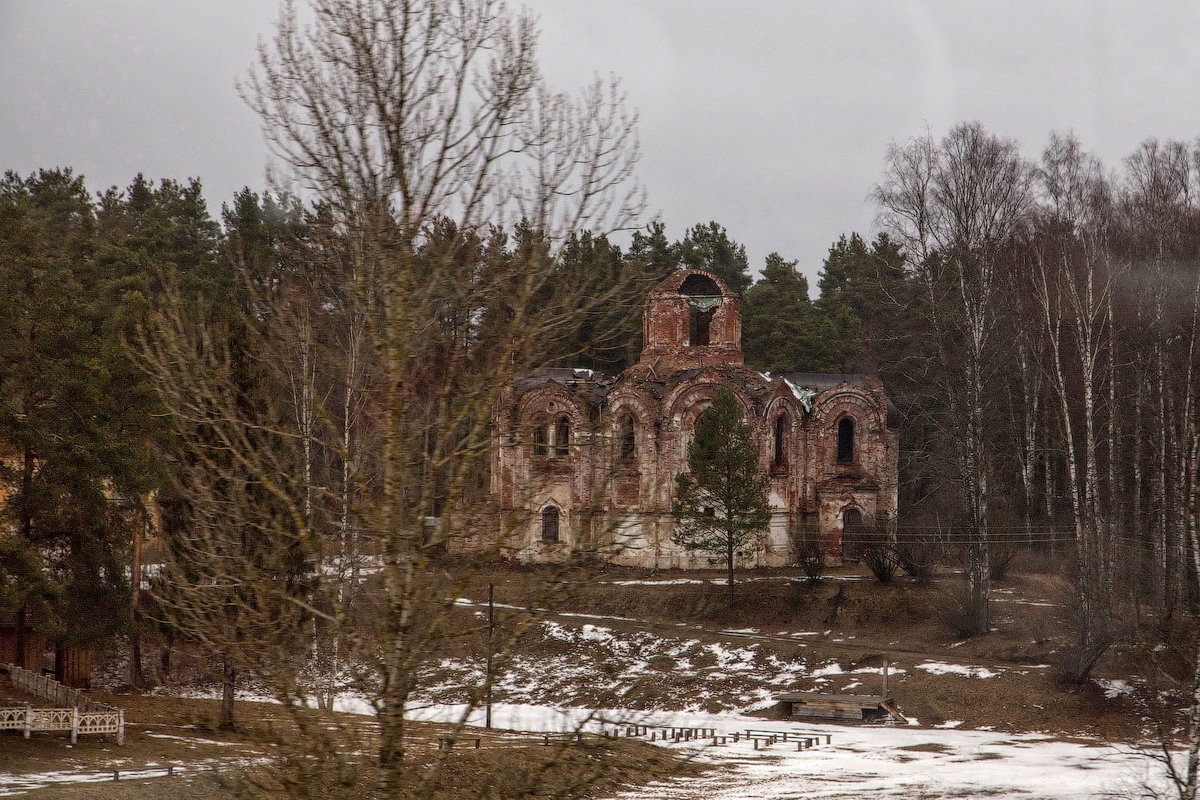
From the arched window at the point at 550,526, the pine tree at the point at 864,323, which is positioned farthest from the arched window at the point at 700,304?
the pine tree at the point at 864,323

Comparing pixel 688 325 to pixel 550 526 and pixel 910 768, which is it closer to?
pixel 550 526

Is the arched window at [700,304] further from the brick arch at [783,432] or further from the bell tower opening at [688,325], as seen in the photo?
the brick arch at [783,432]

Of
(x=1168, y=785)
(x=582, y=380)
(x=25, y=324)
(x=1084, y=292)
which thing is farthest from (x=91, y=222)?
(x=1168, y=785)

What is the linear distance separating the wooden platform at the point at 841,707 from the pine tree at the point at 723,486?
22.6ft

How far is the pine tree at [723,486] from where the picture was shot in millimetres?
34094

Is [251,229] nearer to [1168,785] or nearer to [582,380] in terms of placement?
[582,380]

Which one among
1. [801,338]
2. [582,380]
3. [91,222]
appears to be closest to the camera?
[582,380]

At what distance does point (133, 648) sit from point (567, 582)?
25872 millimetres

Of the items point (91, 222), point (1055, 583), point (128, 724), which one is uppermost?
point (91, 222)

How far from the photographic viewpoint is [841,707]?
2697 centimetres

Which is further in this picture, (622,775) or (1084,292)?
(1084,292)

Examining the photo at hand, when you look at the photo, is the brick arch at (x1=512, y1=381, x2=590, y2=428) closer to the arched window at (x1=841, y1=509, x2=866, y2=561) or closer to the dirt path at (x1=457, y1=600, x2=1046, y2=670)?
the dirt path at (x1=457, y1=600, x2=1046, y2=670)

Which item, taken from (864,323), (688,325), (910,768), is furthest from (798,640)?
(864,323)

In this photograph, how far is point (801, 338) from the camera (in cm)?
5469
